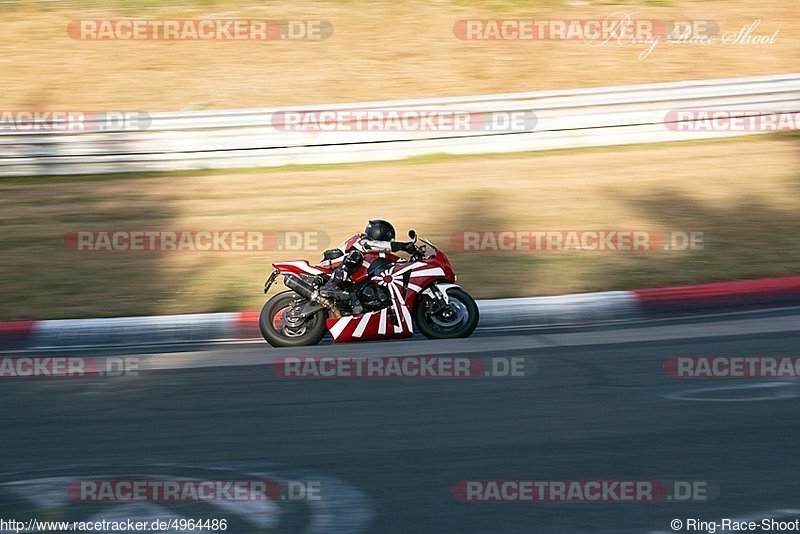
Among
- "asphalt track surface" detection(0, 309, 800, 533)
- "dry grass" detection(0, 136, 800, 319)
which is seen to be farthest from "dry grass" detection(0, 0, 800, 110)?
"asphalt track surface" detection(0, 309, 800, 533)

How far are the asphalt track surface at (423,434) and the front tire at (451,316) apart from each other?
0.12 m

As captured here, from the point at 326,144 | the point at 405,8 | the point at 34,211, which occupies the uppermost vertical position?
the point at 405,8

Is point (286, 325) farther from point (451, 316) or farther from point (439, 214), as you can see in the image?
point (439, 214)

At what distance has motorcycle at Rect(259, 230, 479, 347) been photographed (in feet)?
26.8

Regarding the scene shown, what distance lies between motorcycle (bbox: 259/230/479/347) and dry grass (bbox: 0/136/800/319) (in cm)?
118

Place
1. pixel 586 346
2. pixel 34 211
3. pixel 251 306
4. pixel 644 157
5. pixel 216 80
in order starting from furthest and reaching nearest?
pixel 216 80, pixel 644 157, pixel 34 211, pixel 251 306, pixel 586 346

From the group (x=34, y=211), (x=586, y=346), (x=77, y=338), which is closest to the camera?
(x=586, y=346)

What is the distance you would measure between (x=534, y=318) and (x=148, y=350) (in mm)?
3225

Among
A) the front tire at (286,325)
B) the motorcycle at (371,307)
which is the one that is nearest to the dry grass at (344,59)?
the motorcycle at (371,307)

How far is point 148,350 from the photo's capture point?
27.5 feet

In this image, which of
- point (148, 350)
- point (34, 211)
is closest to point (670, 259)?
point (148, 350)

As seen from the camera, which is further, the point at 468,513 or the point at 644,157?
the point at 644,157

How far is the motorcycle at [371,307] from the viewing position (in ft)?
26.8

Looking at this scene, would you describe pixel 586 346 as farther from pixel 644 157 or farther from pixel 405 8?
pixel 405 8
